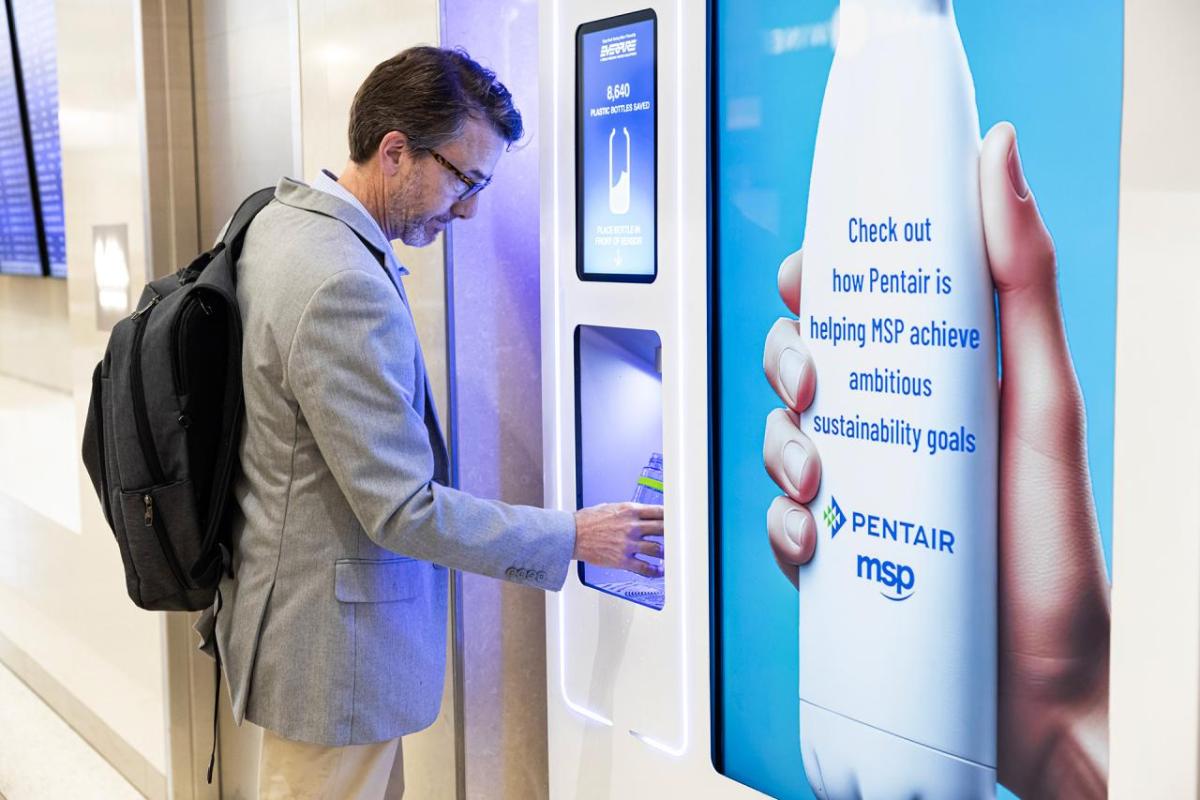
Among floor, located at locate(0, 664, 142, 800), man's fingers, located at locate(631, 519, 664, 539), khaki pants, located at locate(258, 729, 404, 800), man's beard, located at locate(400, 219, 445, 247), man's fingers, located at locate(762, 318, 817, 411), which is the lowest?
floor, located at locate(0, 664, 142, 800)

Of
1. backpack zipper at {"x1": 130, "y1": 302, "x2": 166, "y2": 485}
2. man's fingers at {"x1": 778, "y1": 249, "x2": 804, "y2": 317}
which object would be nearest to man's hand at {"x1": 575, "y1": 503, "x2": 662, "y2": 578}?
man's fingers at {"x1": 778, "y1": 249, "x2": 804, "y2": 317}

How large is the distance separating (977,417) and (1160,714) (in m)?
0.35

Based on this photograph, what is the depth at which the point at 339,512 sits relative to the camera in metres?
1.73

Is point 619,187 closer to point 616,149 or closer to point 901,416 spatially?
point 616,149

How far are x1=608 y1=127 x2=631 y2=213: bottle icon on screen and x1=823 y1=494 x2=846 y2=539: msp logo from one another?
0.53 metres

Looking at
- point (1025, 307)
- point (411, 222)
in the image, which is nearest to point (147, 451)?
point (411, 222)

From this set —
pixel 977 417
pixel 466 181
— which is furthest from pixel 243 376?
pixel 977 417

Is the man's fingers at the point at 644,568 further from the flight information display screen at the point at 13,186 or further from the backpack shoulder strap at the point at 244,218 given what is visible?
the flight information display screen at the point at 13,186

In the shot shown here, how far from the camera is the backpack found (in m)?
1.72

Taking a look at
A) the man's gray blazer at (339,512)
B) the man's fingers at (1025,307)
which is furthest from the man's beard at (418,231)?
the man's fingers at (1025,307)

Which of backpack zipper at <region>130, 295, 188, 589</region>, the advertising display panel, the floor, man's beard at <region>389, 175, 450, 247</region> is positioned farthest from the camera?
the floor

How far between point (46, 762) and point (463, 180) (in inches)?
105

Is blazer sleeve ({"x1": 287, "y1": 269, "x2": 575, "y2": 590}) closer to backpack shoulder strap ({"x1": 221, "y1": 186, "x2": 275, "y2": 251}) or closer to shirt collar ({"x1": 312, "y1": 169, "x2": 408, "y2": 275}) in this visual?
shirt collar ({"x1": 312, "y1": 169, "x2": 408, "y2": 275})

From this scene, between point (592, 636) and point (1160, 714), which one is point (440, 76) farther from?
point (1160, 714)
